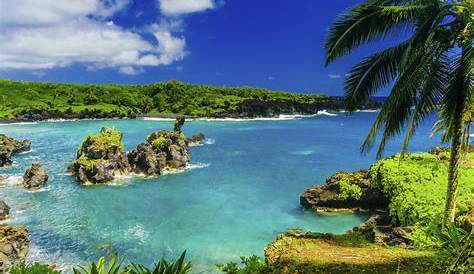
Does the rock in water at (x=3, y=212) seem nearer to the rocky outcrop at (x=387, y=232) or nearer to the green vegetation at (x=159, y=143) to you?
the green vegetation at (x=159, y=143)

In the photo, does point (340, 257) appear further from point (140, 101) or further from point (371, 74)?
point (140, 101)

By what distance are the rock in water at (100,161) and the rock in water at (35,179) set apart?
3761mm

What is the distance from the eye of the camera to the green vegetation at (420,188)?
2388cm

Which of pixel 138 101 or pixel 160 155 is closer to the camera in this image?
pixel 160 155

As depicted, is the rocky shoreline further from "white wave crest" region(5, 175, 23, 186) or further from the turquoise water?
"white wave crest" region(5, 175, 23, 186)

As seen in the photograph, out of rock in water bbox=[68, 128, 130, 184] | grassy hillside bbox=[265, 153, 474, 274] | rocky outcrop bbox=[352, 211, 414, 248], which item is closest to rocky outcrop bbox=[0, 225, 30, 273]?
grassy hillside bbox=[265, 153, 474, 274]

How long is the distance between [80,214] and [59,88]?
5814 inches

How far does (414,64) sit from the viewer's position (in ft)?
48.8

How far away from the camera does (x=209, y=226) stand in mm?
36031

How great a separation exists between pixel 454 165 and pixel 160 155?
44.9 m

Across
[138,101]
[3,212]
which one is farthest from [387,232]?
[138,101]

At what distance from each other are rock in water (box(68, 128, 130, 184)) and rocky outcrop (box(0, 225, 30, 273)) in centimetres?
2233

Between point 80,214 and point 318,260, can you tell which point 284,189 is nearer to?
point 80,214

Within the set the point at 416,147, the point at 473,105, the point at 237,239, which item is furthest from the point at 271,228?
the point at 416,147
